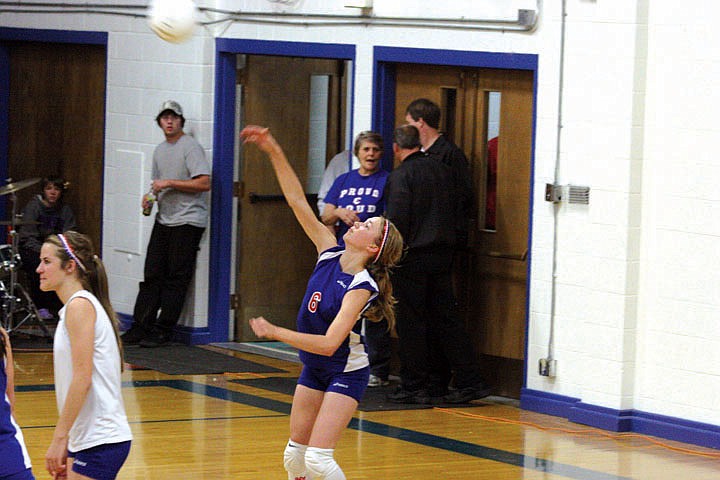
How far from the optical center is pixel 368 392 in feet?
33.7

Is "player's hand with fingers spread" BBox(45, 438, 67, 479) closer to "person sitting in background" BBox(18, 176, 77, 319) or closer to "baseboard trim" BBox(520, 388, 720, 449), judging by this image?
"baseboard trim" BBox(520, 388, 720, 449)

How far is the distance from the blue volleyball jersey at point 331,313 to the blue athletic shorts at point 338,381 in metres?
0.03

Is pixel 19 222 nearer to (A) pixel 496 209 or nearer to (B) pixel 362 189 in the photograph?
(B) pixel 362 189

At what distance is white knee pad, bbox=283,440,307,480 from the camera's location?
20.5 feet

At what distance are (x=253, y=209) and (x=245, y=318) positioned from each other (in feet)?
3.18

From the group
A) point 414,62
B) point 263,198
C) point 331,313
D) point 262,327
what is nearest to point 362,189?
point 414,62

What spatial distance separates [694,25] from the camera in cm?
880

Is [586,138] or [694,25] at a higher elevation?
[694,25]

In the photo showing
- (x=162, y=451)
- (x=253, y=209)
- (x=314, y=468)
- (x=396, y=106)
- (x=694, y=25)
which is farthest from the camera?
(x=253, y=209)

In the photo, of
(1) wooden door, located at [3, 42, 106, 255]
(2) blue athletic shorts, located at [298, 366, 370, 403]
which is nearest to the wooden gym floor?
(2) blue athletic shorts, located at [298, 366, 370, 403]

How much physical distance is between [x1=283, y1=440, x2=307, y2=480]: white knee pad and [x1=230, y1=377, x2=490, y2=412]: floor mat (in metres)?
3.28

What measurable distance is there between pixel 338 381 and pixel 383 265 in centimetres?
55

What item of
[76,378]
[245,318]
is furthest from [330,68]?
[76,378]

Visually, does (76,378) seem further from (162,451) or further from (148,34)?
(148,34)
